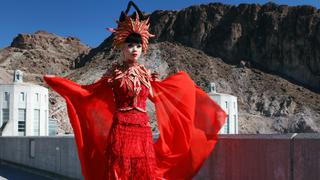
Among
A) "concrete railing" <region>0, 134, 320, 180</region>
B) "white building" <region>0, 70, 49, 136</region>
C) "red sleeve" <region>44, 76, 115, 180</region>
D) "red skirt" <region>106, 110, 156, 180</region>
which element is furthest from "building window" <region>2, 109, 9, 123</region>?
"red skirt" <region>106, 110, 156, 180</region>

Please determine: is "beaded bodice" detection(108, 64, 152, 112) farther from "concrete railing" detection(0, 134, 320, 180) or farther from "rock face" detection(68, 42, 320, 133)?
"rock face" detection(68, 42, 320, 133)

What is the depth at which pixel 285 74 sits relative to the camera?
105 meters

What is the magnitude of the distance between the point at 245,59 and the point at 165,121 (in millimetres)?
106892

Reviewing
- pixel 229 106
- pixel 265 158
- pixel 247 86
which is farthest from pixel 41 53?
pixel 265 158

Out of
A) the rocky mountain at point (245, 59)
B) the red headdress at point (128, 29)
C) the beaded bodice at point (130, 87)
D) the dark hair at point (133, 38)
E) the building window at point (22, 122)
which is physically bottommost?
the building window at point (22, 122)

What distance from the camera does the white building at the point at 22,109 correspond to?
4038 cm

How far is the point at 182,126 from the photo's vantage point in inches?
189

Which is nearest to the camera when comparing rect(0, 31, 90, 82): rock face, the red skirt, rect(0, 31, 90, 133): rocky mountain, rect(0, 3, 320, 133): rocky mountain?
the red skirt

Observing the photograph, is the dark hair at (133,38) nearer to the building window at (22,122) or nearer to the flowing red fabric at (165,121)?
the flowing red fabric at (165,121)

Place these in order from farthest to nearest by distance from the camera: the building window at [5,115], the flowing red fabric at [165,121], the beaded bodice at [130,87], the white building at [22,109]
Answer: the building window at [5,115], the white building at [22,109], the flowing red fabric at [165,121], the beaded bodice at [130,87]

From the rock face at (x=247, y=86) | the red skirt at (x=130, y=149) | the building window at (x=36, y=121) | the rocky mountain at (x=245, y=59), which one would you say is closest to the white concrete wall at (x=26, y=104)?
the building window at (x=36, y=121)

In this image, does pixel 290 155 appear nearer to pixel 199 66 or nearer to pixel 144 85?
pixel 144 85

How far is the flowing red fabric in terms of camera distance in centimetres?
468

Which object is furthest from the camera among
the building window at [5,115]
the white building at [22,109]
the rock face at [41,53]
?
the rock face at [41,53]
